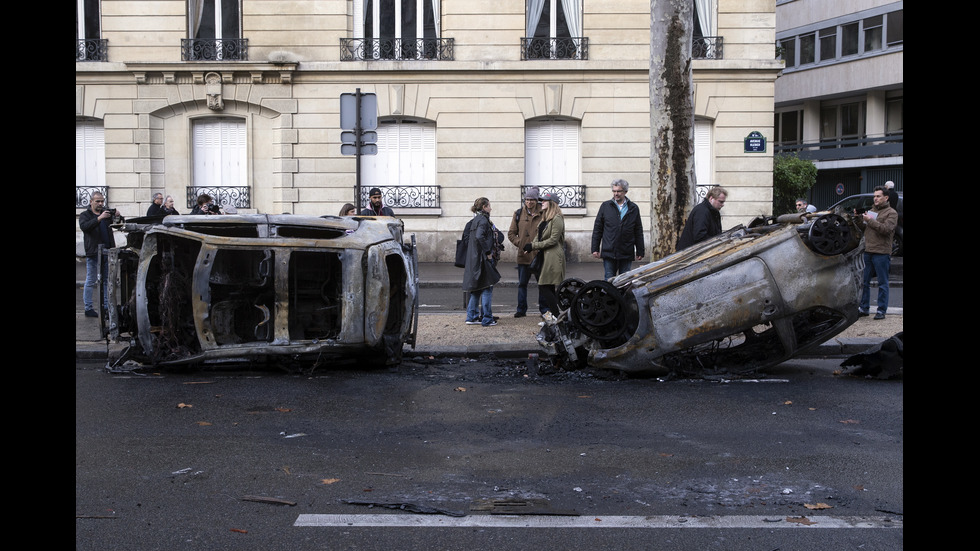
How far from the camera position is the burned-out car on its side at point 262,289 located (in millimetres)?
8016

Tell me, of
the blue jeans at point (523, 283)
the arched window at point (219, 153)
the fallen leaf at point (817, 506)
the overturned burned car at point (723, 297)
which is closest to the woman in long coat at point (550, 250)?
the blue jeans at point (523, 283)

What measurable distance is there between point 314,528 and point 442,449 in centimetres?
160

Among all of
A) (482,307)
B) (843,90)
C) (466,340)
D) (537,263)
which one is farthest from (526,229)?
(843,90)

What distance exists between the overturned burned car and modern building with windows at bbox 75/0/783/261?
1387 centimetres

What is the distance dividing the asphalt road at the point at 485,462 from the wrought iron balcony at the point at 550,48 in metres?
15.1

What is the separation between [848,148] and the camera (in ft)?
125

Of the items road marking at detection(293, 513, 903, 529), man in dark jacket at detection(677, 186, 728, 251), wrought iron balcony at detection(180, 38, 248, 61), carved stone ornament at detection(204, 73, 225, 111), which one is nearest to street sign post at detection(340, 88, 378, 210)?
man in dark jacket at detection(677, 186, 728, 251)

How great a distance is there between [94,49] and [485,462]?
20111mm

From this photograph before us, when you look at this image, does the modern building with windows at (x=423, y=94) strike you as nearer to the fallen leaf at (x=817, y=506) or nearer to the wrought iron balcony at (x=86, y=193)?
the wrought iron balcony at (x=86, y=193)

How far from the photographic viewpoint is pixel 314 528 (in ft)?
14.1

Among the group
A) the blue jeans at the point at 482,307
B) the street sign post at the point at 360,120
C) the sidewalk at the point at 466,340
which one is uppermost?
the street sign post at the point at 360,120

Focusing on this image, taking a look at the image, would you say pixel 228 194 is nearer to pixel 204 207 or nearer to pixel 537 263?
pixel 204 207
